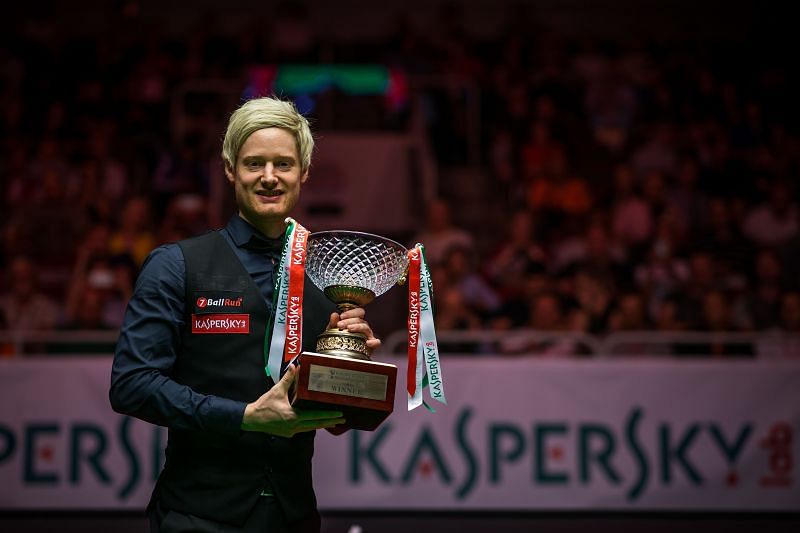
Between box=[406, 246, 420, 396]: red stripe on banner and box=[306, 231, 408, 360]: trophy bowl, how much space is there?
0.03 m

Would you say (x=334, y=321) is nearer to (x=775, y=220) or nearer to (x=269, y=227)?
(x=269, y=227)

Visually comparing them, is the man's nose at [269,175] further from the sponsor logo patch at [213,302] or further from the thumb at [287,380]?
the thumb at [287,380]

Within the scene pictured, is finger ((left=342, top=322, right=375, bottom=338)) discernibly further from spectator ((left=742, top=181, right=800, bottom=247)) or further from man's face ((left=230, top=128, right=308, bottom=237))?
spectator ((left=742, top=181, right=800, bottom=247))

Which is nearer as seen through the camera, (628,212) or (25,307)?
(25,307)

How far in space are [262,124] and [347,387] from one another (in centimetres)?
65

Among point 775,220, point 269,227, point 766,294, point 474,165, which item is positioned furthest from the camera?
point 474,165

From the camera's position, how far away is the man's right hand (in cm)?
213

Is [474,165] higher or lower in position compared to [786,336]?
higher

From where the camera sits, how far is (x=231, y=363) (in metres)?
2.31

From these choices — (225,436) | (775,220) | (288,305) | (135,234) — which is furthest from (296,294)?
(775,220)

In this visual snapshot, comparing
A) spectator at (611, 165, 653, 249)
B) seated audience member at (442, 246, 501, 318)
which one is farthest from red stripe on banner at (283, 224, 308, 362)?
spectator at (611, 165, 653, 249)

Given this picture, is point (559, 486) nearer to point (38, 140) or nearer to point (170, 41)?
point (38, 140)

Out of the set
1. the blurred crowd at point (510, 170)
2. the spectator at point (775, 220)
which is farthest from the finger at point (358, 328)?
the spectator at point (775, 220)

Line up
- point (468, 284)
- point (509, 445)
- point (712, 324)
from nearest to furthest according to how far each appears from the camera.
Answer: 1. point (509, 445)
2. point (712, 324)
3. point (468, 284)
